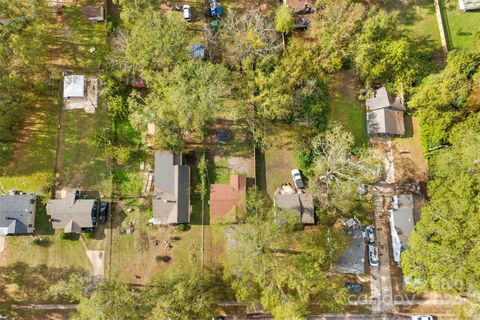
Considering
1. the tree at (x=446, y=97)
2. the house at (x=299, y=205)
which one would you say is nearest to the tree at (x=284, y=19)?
the tree at (x=446, y=97)

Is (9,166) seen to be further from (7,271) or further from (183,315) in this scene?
(183,315)

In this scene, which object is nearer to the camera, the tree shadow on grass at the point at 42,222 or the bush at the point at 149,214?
the tree shadow on grass at the point at 42,222

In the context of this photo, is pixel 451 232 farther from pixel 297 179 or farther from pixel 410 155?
pixel 297 179

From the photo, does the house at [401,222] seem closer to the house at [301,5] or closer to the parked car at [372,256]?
the parked car at [372,256]

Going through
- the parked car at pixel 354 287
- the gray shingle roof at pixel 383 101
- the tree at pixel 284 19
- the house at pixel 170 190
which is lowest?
the parked car at pixel 354 287

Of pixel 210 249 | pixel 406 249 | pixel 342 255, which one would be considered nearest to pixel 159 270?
pixel 210 249

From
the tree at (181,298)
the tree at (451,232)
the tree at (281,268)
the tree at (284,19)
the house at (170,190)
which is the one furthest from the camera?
the tree at (284,19)
